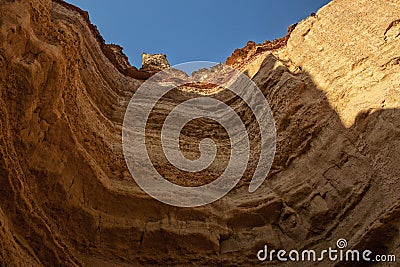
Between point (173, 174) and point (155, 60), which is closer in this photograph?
point (173, 174)

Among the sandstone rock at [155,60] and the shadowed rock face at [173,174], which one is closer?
the shadowed rock face at [173,174]

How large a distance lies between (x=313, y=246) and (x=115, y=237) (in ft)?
12.7

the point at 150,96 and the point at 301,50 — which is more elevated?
the point at 301,50

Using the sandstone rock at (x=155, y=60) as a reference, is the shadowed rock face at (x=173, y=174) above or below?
below

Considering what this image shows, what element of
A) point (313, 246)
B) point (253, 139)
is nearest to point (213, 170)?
point (253, 139)

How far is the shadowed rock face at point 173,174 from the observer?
6.51m

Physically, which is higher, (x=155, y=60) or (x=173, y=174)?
(x=155, y=60)

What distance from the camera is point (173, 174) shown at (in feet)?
32.8

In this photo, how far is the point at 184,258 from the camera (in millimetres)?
7707

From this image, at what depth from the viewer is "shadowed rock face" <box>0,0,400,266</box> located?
21.4 feet

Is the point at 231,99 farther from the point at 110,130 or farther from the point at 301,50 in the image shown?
the point at 110,130

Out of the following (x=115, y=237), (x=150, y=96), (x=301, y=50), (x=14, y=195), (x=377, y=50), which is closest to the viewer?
(x=14, y=195)

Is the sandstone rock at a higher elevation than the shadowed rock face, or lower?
higher

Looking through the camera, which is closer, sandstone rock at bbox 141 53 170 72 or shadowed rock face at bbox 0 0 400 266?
shadowed rock face at bbox 0 0 400 266
